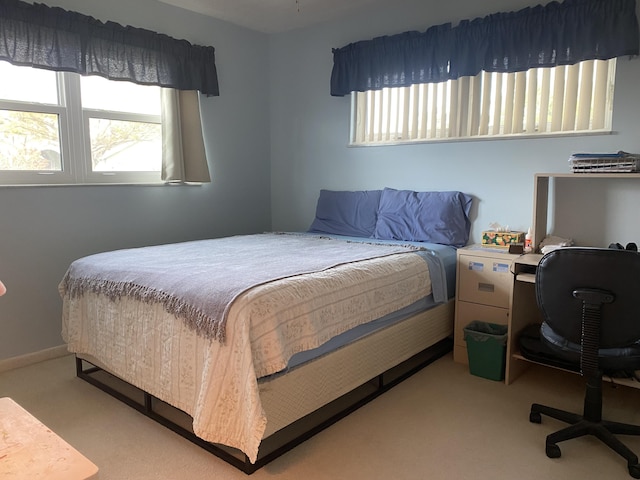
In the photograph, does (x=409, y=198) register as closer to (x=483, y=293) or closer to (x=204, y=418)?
(x=483, y=293)

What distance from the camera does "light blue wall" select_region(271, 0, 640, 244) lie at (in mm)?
2779

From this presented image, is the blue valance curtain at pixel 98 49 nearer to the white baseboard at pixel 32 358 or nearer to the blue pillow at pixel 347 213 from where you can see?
the blue pillow at pixel 347 213

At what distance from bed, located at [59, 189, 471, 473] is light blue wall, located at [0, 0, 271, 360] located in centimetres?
49

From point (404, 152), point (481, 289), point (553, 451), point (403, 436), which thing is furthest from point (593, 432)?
point (404, 152)

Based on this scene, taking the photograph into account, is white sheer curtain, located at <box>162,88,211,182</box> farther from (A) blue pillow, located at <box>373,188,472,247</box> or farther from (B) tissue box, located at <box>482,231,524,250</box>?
(B) tissue box, located at <box>482,231,524,250</box>

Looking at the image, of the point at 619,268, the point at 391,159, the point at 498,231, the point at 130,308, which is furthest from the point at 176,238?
the point at 619,268

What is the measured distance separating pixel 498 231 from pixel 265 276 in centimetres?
166

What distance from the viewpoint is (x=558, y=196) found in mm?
2939

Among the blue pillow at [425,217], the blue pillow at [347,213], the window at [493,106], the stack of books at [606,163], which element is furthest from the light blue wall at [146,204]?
the stack of books at [606,163]

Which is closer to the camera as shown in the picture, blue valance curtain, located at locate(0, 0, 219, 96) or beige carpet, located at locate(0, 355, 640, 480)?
beige carpet, located at locate(0, 355, 640, 480)

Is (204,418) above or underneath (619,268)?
underneath

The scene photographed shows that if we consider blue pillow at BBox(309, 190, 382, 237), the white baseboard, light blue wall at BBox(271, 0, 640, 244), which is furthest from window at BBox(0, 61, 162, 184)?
blue pillow at BBox(309, 190, 382, 237)

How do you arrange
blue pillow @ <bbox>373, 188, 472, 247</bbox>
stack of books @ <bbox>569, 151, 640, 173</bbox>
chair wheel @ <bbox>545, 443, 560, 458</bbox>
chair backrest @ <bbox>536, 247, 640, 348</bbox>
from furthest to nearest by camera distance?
blue pillow @ <bbox>373, 188, 472, 247</bbox> → stack of books @ <bbox>569, 151, 640, 173</bbox> → chair wheel @ <bbox>545, 443, 560, 458</bbox> → chair backrest @ <bbox>536, 247, 640, 348</bbox>

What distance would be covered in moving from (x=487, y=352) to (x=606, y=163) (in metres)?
1.21
